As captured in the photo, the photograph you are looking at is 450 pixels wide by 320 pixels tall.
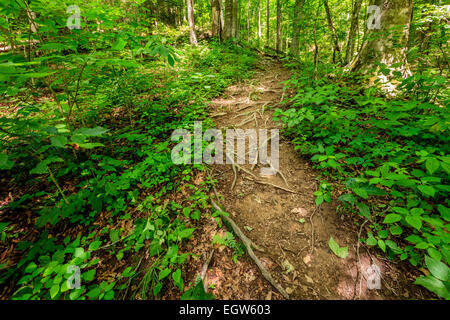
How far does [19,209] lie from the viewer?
2707 mm

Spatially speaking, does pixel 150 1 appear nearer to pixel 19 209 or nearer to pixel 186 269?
pixel 19 209

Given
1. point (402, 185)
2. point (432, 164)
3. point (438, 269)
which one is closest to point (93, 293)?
point (438, 269)

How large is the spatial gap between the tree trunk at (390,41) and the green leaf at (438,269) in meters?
4.24

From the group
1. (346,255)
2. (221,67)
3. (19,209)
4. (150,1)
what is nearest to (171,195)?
(19,209)

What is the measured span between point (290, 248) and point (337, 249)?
1.84 feet

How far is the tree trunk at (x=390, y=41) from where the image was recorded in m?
4.27

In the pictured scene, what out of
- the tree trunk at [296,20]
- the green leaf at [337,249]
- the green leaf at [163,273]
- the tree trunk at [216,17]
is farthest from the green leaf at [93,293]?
the tree trunk at [216,17]

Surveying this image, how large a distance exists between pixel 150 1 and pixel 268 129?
1543 centimetres

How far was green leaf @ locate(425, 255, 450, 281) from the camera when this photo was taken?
4.92 ft
